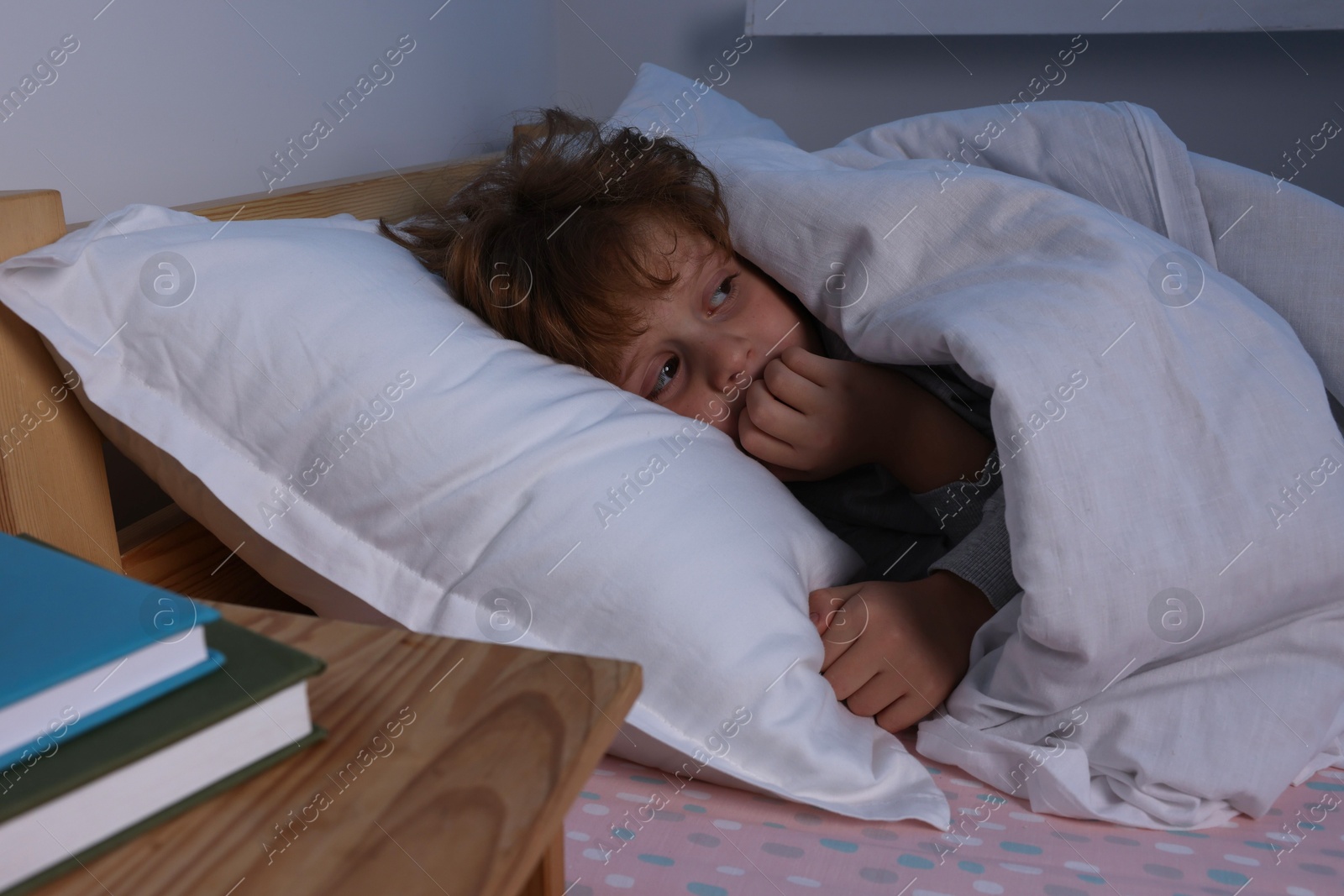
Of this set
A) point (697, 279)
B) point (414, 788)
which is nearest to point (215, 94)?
point (697, 279)

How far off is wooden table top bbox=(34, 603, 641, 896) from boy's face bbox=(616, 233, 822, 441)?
1.73 feet

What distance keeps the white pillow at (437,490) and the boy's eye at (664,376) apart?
0.79ft

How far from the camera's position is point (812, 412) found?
84 cm

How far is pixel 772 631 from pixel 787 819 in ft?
0.37

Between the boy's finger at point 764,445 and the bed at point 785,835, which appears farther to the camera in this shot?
the boy's finger at point 764,445

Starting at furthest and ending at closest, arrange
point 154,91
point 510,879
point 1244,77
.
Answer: point 1244,77 → point 154,91 → point 510,879

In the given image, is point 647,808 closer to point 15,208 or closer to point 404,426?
point 404,426

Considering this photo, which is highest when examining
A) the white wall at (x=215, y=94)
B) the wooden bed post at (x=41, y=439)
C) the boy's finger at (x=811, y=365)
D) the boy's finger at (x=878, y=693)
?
the white wall at (x=215, y=94)

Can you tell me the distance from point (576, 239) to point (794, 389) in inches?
9.7

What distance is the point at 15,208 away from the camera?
0.63 metres

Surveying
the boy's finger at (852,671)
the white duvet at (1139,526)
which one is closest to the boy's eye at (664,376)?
the white duvet at (1139,526)

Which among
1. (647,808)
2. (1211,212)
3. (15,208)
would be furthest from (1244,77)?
(15,208)

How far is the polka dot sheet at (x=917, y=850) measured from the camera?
54 centimetres

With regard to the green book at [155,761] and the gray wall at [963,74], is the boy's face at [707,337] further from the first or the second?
the gray wall at [963,74]
